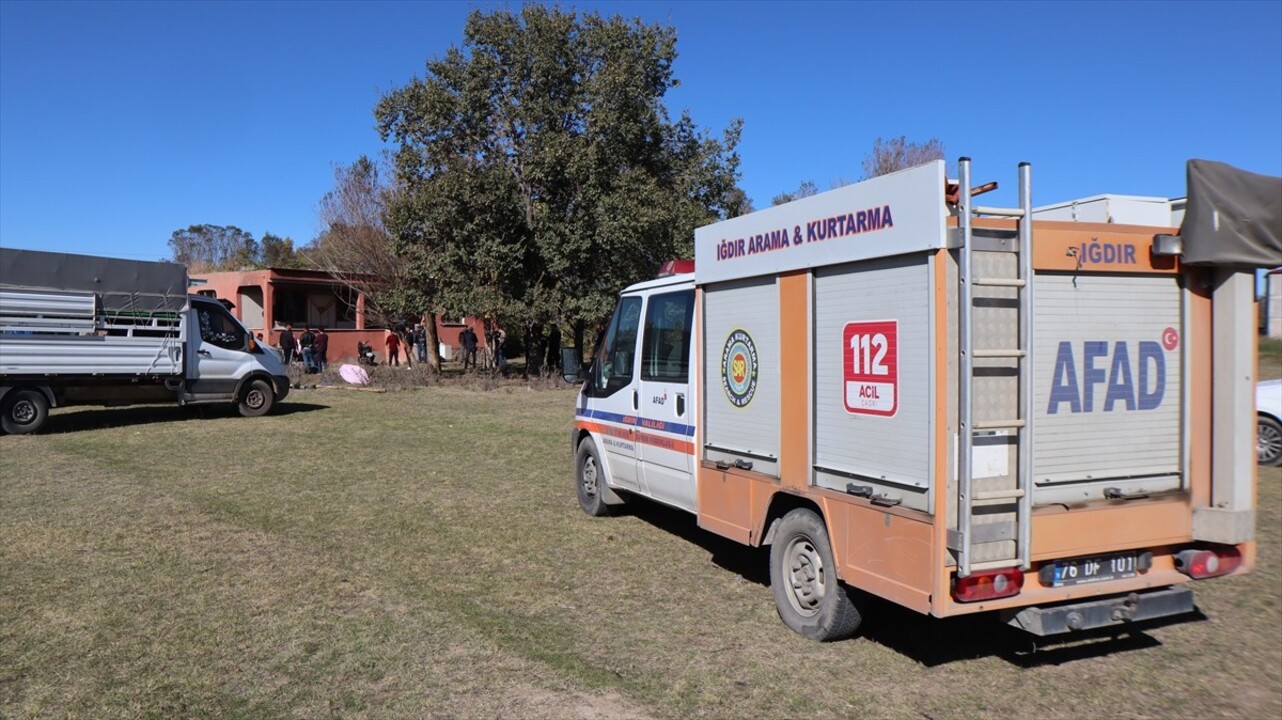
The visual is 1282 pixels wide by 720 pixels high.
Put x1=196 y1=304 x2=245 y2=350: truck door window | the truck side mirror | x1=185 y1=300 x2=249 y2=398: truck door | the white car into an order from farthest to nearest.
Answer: x1=196 y1=304 x2=245 y2=350: truck door window < x1=185 y1=300 x2=249 y2=398: truck door < the white car < the truck side mirror

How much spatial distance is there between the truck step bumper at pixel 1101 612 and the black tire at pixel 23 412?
15.8 meters

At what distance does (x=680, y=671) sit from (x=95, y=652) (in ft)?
11.2

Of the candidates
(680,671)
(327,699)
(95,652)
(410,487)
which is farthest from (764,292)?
(410,487)

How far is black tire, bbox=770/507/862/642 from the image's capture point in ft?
17.4

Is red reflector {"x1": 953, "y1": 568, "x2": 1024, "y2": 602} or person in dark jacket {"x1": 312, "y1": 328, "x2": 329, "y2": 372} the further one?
person in dark jacket {"x1": 312, "y1": 328, "x2": 329, "y2": 372}

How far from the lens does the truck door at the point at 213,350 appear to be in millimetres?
16797

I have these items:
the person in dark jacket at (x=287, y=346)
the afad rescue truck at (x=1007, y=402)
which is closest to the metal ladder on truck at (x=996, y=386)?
the afad rescue truck at (x=1007, y=402)

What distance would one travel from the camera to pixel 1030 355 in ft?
14.6

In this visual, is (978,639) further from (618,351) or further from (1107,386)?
(618,351)

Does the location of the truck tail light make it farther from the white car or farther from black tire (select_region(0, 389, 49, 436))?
black tire (select_region(0, 389, 49, 436))

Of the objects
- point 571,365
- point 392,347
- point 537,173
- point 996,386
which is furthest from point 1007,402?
point 392,347

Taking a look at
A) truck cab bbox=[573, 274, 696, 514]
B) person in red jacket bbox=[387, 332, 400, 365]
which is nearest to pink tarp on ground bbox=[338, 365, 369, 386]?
person in red jacket bbox=[387, 332, 400, 365]

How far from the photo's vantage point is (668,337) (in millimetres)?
7457

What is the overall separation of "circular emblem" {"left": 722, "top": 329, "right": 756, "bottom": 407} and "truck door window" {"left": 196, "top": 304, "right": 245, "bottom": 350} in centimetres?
1384
